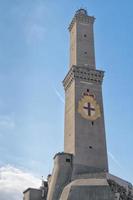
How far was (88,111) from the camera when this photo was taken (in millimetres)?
62156

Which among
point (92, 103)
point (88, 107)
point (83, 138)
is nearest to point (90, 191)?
point (83, 138)

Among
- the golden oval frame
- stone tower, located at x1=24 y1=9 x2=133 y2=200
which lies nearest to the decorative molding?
stone tower, located at x1=24 y1=9 x2=133 y2=200

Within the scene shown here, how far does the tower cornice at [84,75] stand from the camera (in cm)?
6444

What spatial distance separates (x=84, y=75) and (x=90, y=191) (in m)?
21.7

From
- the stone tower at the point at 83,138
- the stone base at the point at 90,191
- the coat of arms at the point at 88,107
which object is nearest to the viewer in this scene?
the stone base at the point at 90,191

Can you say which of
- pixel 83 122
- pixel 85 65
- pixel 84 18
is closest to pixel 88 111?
pixel 83 122

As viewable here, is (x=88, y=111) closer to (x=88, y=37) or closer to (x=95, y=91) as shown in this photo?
(x=95, y=91)

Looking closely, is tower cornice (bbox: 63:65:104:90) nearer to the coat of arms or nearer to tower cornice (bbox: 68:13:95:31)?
the coat of arms

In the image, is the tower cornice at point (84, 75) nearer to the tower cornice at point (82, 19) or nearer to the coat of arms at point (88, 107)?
the coat of arms at point (88, 107)

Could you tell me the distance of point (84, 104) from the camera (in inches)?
2461

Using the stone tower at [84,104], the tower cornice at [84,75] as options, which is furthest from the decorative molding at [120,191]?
the tower cornice at [84,75]

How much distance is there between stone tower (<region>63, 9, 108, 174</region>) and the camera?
58562mm

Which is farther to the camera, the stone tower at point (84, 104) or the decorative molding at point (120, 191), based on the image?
the stone tower at point (84, 104)

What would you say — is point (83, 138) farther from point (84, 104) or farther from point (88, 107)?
point (84, 104)
